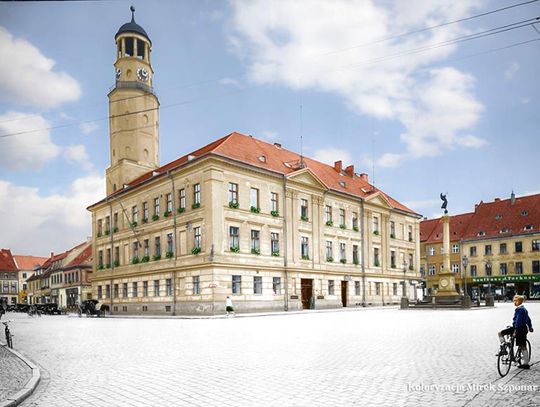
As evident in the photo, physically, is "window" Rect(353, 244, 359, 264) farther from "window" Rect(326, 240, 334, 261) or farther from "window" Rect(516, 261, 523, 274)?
"window" Rect(516, 261, 523, 274)

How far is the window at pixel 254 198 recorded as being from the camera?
42.5 m

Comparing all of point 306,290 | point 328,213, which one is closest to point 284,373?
point 306,290

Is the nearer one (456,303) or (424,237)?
(456,303)

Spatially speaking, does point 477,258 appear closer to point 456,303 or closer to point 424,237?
point 424,237

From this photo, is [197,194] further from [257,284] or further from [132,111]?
[132,111]

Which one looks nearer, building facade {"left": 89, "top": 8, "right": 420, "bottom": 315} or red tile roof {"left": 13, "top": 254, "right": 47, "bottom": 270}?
building facade {"left": 89, "top": 8, "right": 420, "bottom": 315}

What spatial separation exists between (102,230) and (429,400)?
52737mm

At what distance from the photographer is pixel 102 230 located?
185 feet

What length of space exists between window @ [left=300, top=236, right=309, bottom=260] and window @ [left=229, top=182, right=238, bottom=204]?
8899mm

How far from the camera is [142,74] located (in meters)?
54.9

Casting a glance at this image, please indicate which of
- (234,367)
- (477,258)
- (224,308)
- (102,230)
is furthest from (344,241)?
(234,367)

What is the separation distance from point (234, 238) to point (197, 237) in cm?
294

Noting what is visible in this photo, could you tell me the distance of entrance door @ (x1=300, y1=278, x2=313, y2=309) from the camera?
153ft

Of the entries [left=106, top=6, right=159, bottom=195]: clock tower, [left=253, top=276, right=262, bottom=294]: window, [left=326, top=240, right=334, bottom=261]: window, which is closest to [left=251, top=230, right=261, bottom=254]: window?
[left=253, top=276, right=262, bottom=294]: window
